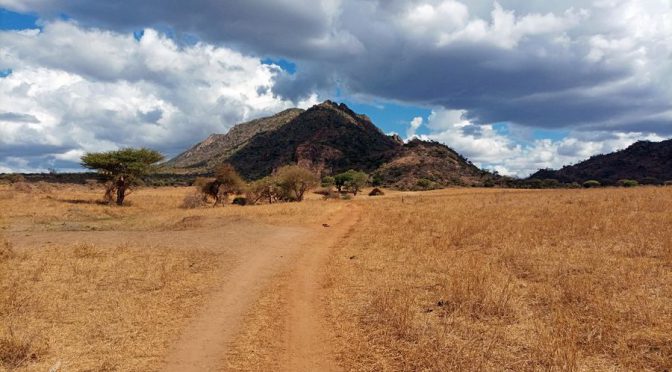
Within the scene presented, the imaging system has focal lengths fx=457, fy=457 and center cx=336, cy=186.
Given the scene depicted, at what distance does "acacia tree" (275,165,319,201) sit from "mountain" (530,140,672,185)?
6690 centimetres

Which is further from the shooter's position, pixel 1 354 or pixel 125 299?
pixel 125 299

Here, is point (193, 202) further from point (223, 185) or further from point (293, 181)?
point (293, 181)

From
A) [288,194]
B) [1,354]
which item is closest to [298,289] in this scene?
[1,354]

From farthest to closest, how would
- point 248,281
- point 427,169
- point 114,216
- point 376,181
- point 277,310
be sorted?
point 427,169, point 376,181, point 114,216, point 248,281, point 277,310

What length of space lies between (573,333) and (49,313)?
34.6 feet

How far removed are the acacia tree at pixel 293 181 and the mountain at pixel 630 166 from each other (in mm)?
66903

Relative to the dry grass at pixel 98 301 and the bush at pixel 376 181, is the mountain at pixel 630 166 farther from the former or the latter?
the dry grass at pixel 98 301

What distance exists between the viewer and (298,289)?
12016 mm

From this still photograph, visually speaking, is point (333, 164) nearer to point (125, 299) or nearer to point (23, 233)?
point (23, 233)

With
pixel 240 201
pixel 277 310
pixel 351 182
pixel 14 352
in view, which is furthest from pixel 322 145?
pixel 14 352

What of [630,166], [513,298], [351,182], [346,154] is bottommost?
[513,298]

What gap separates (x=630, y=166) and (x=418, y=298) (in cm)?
10516

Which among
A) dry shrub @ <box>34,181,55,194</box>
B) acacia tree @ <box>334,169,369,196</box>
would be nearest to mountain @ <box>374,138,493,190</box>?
acacia tree @ <box>334,169,369,196</box>

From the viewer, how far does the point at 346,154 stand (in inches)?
4980
